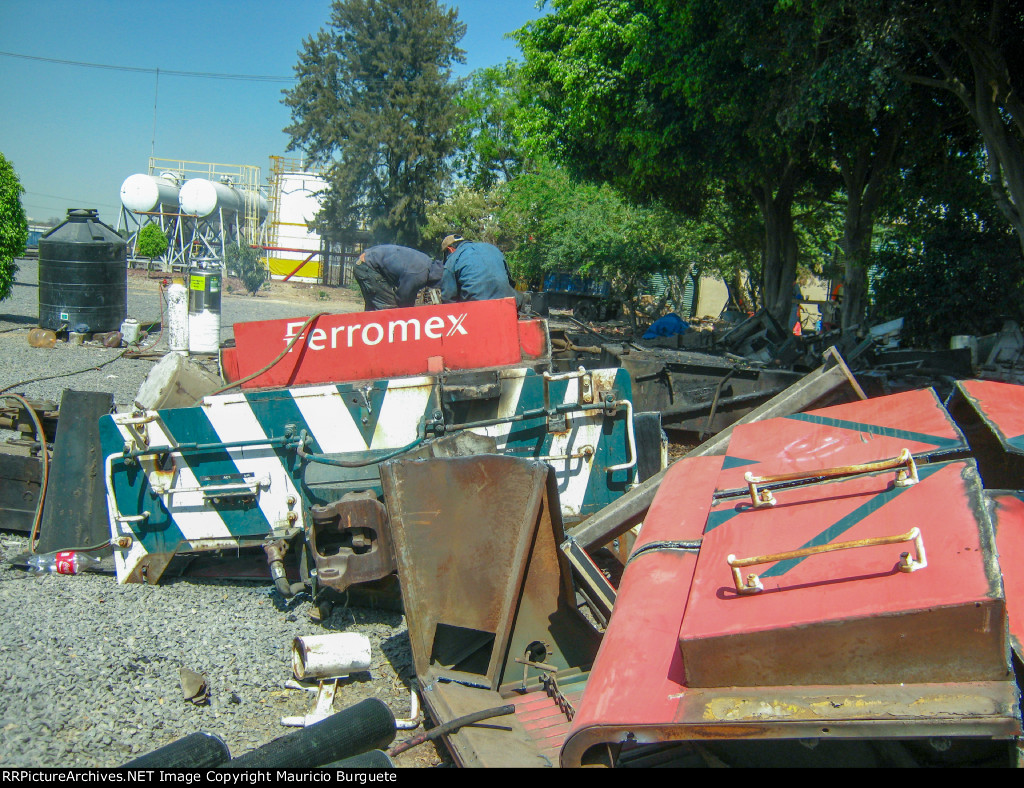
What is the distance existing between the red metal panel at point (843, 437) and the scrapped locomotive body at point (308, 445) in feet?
3.85

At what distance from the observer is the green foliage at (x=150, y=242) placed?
34.3 metres

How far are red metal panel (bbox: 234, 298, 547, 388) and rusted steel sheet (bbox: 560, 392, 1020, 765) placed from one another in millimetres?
2242

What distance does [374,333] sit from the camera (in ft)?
13.9

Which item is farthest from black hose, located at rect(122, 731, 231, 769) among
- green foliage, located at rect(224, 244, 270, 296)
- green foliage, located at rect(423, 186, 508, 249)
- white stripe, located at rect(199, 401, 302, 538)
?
green foliage, located at rect(423, 186, 508, 249)

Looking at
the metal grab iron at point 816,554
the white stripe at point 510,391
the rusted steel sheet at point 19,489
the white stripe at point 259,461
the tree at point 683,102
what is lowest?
the rusted steel sheet at point 19,489

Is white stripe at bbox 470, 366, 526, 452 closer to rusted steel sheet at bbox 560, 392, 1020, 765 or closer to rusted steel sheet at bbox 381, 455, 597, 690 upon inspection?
rusted steel sheet at bbox 381, 455, 597, 690

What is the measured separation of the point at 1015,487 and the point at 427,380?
2.77 metres

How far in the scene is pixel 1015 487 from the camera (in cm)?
286

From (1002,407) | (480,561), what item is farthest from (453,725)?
(1002,407)

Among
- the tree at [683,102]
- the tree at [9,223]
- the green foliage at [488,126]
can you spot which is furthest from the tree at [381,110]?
the tree at [9,223]

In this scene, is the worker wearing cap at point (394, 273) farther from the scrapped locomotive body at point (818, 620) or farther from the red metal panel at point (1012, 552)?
the red metal panel at point (1012, 552)

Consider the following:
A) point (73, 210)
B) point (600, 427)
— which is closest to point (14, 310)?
point (73, 210)

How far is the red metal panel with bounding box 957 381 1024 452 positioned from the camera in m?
2.43

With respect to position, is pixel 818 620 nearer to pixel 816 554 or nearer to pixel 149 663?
pixel 816 554
